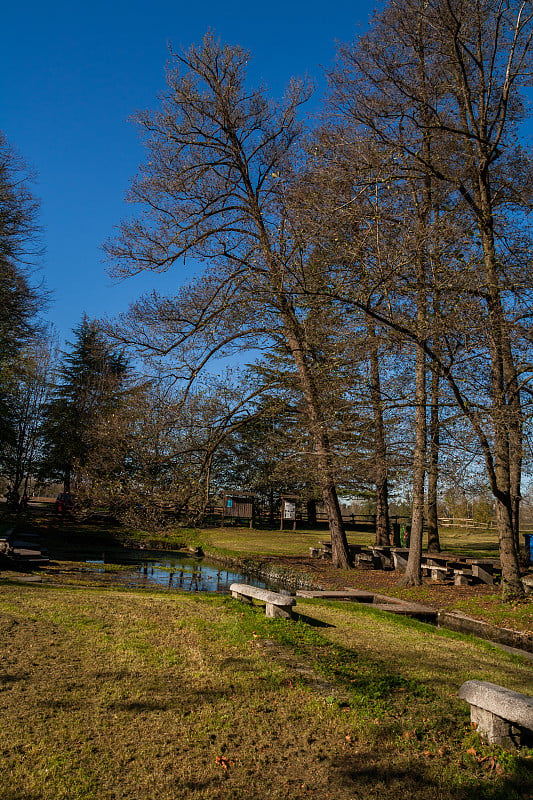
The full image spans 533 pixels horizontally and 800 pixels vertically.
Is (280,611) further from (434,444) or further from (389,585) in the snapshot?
(389,585)

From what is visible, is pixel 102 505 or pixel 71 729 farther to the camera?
pixel 102 505

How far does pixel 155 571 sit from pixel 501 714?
39.3ft

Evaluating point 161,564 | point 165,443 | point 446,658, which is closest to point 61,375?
point 161,564

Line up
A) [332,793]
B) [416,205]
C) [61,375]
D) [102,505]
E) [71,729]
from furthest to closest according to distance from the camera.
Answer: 1. [61,375]
2. [102,505]
3. [416,205]
4. [71,729]
5. [332,793]

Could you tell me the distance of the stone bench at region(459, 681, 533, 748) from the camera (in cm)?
369

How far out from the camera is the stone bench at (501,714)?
3.69 metres

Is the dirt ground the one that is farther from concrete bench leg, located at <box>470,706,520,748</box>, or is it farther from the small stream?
concrete bench leg, located at <box>470,706,520,748</box>

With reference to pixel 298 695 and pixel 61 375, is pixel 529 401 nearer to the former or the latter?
pixel 298 695

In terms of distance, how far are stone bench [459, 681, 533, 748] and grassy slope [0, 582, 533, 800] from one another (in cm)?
12

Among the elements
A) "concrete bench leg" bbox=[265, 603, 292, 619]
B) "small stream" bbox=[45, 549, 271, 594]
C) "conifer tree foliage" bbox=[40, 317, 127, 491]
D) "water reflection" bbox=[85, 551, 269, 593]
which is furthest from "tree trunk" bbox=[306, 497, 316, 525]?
"concrete bench leg" bbox=[265, 603, 292, 619]

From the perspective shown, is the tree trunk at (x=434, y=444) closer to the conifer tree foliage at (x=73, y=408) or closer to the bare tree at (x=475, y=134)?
the bare tree at (x=475, y=134)

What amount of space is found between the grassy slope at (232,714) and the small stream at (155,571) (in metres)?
5.97

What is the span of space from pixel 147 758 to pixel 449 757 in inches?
77.8

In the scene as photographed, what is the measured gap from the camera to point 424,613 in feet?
30.9
